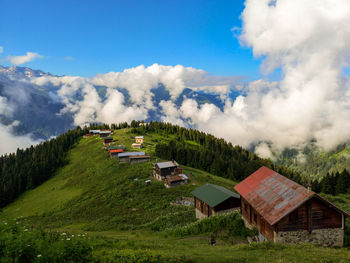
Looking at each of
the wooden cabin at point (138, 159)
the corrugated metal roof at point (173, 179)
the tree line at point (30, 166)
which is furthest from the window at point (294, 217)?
the tree line at point (30, 166)

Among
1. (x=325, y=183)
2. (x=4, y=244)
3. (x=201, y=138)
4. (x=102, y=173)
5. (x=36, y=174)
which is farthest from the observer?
(x=201, y=138)

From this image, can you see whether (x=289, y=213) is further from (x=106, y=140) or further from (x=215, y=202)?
(x=106, y=140)

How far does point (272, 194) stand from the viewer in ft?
77.4

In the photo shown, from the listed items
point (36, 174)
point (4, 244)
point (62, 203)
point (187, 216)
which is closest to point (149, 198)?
point (187, 216)

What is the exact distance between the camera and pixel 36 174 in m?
104

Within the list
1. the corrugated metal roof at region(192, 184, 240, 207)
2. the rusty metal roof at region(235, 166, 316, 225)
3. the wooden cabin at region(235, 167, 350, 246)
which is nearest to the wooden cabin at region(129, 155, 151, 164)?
the corrugated metal roof at region(192, 184, 240, 207)

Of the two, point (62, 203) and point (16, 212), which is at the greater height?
point (62, 203)

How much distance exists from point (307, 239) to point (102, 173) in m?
76.1

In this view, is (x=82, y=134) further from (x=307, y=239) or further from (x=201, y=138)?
(x=307, y=239)

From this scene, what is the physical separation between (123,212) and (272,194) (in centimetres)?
3452

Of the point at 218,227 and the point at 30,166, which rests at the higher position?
the point at 30,166

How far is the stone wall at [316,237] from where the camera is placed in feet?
68.2

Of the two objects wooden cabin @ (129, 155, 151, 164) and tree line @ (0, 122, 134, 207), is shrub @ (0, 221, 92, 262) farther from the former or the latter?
tree line @ (0, 122, 134, 207)

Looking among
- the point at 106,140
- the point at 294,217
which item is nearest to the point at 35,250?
the point at 294,217
